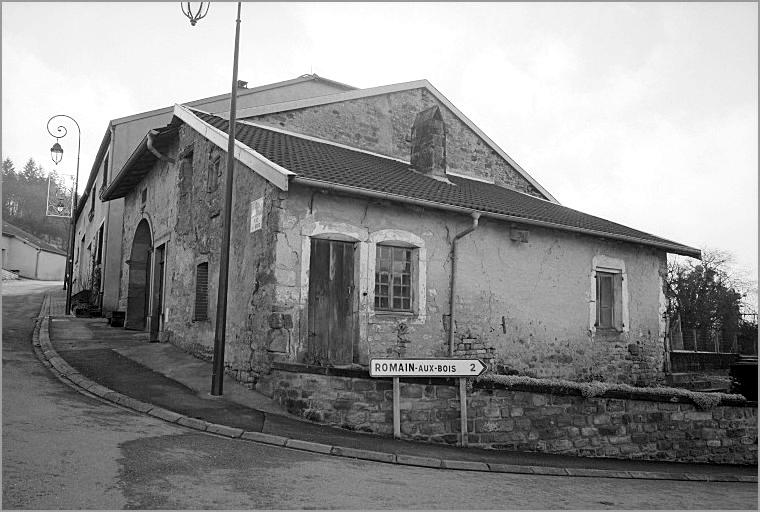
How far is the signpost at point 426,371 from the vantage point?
8.21 m

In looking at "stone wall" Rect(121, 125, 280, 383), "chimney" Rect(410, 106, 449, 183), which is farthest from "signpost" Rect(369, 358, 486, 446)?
"chimney" Rect(410, 106, 449, 183)

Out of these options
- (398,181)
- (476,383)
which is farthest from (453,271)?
(476,383)

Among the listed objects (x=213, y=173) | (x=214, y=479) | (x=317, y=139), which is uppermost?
(x=317, y=139)

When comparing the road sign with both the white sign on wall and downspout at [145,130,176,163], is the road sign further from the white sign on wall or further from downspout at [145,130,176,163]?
downspout at [145,130,176,163]

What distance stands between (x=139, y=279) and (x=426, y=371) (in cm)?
1329

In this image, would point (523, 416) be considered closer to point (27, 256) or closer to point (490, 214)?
point (490, 214)

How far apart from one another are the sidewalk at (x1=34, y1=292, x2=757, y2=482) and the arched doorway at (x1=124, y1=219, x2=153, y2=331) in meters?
5.59

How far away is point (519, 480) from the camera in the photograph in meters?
7.24

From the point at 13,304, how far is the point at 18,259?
117 feet

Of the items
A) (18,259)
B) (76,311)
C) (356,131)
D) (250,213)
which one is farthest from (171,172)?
(18,259)

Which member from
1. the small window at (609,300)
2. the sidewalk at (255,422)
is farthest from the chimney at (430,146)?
the sidewalk at (255,422)

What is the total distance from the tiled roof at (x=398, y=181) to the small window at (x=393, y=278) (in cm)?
107

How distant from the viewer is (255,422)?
8.23 meters

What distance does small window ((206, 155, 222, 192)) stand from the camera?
12727 mm
